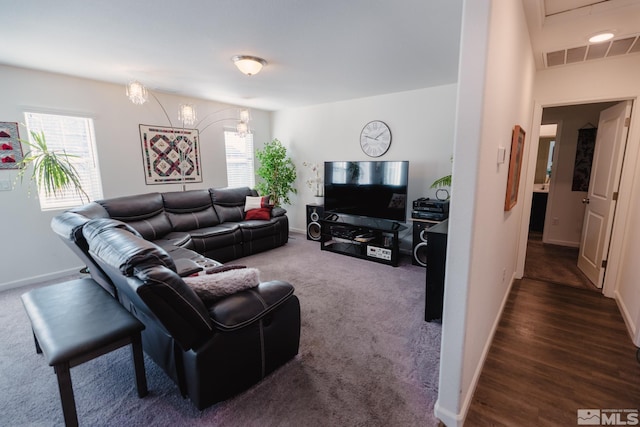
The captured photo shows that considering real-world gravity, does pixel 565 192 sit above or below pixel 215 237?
above

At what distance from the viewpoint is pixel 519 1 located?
1815 millimetres

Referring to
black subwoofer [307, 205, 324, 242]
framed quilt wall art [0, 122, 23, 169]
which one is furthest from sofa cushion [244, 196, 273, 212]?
framed quilt wall art [0, 122, 23, 169]

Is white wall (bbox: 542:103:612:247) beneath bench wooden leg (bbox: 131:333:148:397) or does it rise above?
above

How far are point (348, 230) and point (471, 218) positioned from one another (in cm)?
314

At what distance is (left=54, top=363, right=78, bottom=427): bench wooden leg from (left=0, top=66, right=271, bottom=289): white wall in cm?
297

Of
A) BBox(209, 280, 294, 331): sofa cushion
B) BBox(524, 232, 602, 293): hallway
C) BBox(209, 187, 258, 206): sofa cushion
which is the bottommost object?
BBox(524, 232, 602, 293): hallway

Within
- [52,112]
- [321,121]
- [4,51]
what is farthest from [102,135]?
[321,121]

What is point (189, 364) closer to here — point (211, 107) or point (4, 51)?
point (4, 51)

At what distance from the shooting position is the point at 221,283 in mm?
1619

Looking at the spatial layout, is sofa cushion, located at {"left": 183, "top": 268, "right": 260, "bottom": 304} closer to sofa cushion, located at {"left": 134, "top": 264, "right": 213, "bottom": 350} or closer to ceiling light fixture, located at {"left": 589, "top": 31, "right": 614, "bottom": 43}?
sofa cushion, located at {"left": 134, "top": 264, "right": 213, "bottom": 350}

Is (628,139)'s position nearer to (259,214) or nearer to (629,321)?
(629,321)

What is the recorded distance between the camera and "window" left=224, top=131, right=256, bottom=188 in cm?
540

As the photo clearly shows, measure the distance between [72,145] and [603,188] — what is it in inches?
248

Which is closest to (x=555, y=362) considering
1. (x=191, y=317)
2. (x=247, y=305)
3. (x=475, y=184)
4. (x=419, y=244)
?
(x=475, y=184)
